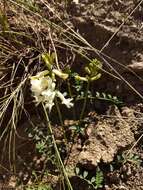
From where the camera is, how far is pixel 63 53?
177cm

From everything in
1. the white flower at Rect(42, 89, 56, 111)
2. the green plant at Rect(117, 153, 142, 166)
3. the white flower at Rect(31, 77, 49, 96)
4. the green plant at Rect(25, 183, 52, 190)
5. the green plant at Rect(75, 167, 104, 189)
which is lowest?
the green plant at Rect(25, 183, 52, 190)

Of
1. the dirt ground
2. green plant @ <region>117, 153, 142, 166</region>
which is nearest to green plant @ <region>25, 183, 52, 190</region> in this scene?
the dirt ground

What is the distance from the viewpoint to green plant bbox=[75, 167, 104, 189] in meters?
1.55

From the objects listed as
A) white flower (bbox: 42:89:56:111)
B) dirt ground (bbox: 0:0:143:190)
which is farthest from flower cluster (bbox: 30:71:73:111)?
dirt ground (bbox: 0:0:143:190)

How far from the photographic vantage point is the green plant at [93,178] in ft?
5.09

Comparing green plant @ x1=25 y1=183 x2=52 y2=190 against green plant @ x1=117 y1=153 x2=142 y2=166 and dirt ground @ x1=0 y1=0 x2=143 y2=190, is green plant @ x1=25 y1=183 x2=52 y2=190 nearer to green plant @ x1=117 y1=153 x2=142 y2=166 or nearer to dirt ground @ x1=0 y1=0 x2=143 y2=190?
dirt ground @ x1=0 y1=0 x2=143 y2=190

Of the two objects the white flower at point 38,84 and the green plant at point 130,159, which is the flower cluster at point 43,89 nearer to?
the white flower at point 38,84

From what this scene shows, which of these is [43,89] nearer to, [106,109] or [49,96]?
[49,96]

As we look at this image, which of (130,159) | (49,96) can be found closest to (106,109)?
(130,159)

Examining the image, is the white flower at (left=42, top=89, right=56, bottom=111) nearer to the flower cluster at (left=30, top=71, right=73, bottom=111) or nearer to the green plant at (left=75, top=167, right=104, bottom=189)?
the flower cluster at (left=30, top=71, right=73, bottom=111)

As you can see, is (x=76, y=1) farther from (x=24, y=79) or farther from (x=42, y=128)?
(x=42, y=128)

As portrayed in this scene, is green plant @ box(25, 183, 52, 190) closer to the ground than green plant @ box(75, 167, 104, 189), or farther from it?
closer to the ground

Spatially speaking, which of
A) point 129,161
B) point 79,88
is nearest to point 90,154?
point 129,161

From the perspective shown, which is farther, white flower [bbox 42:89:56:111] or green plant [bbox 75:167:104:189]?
green plant [bbox 75:167:104:189]
